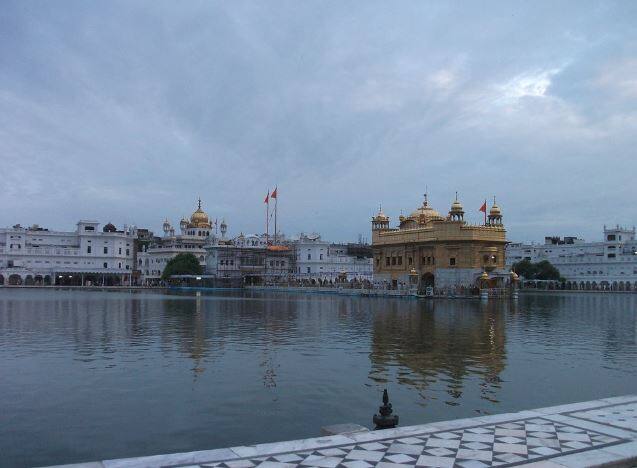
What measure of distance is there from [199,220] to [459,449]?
124124mm

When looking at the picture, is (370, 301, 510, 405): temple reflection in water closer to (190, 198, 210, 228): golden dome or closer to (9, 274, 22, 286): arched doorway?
(9, 274, 22, 286): arched doorway

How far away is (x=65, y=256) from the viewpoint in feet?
371

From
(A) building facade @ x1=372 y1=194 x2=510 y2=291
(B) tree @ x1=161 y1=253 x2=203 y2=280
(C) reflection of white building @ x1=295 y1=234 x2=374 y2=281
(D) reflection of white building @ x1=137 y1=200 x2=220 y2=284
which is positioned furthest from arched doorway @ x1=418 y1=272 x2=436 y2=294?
(D) reflection of white building @ x1=137 y1=200 x2=220 y2=284

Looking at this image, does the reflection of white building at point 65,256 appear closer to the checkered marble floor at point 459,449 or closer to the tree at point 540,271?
the tree at point 540,271

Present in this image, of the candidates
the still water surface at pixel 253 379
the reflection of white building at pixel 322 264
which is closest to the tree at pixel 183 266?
the reflection of white building at pixel 322 264

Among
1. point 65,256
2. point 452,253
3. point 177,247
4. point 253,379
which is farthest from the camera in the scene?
point 177,247

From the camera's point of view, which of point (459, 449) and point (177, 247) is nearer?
point (459, 449)

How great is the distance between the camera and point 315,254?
115062mm

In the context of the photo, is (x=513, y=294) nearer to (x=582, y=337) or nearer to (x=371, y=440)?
(x=582, y=337)

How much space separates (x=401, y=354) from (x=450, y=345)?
342cm

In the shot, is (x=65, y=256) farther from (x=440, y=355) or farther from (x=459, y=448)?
(x=459, y=448)

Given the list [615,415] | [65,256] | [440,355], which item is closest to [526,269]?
[65,256]

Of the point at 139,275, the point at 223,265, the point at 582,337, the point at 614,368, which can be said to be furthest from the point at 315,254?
the point at 614,368

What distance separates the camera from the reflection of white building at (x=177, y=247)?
121 m
